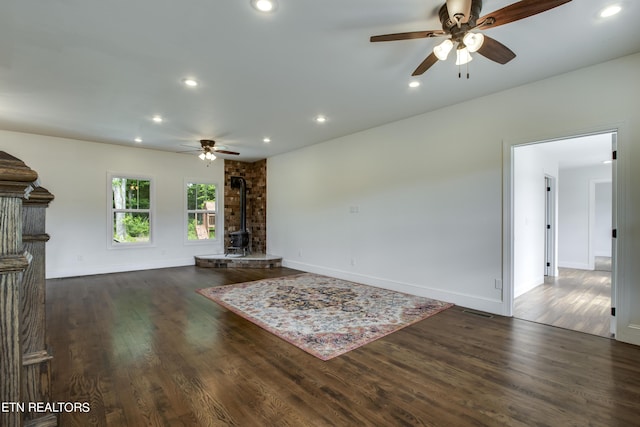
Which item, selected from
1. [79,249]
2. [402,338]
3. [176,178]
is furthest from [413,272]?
[79,249]

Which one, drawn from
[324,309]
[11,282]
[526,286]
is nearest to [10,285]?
[11,282]

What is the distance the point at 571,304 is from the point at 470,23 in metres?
4.10

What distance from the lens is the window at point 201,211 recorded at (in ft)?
24.7

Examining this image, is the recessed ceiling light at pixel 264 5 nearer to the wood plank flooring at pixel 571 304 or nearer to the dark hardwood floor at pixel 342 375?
the dark hardwood floor at pixel 342 375

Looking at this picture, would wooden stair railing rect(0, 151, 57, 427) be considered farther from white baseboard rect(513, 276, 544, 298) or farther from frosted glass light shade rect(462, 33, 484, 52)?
white baseboard rect(513, 276, 544, 298)

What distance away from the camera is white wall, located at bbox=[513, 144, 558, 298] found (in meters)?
4.72

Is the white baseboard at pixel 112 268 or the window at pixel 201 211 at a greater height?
the window at pixel 201 211

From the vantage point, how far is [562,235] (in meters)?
7.37

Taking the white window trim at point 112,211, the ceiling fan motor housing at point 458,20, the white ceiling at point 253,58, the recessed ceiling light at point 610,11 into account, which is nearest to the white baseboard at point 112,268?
the white window trim at point 112,211

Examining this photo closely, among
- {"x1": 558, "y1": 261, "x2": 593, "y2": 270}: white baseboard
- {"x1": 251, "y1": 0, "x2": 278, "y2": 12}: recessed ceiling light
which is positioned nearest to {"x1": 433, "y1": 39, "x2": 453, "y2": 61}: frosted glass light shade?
{"x1": 251, "y1": 0, "x2": 278, "y2": 12}: recessed ceiling light

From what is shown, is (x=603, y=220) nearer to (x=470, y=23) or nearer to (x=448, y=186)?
(x=448, y=186)

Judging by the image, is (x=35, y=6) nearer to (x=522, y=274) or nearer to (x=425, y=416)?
(x=425, y=416)

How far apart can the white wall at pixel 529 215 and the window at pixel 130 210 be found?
726 cm

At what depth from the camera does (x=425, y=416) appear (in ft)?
6.18
